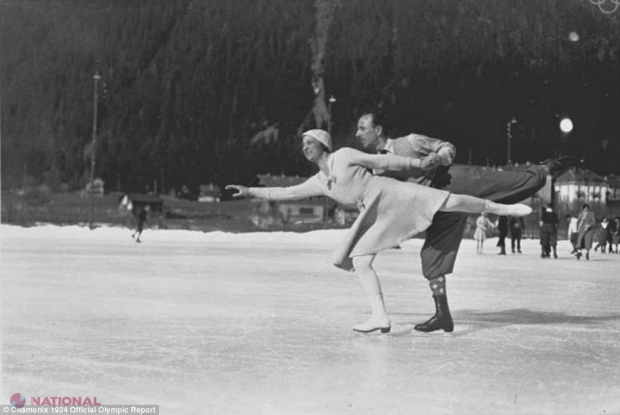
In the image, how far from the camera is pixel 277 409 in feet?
8.83

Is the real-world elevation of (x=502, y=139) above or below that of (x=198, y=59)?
below

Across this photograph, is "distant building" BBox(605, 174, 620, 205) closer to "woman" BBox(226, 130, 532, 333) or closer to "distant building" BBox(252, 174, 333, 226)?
"distant building" BBox(252, 174, 333, 226)

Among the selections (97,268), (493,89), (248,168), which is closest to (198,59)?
(248,168)

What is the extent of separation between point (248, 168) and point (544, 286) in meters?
33.8

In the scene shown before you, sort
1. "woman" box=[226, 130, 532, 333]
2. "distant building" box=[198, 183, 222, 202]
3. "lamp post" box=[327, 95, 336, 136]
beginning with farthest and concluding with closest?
"lamp post" box=[327, 95, 336, 136] → "distant building" box=[198, 183, 222, 202] → "woman" box=[226, 130, 532, 333]

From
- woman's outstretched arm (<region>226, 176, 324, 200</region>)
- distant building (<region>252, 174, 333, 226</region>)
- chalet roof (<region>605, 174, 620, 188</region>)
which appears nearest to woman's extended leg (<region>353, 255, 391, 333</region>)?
woman's outstretched arm (<region>226, 176, 324, 200</region>)

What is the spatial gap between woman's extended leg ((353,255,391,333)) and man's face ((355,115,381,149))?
0.68 m

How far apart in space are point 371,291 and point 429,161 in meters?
0.85

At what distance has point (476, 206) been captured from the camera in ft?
14.5

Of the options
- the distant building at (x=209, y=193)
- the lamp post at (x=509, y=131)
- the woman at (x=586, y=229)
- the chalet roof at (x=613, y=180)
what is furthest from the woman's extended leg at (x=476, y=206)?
the lamp post at (x=509, y=131)

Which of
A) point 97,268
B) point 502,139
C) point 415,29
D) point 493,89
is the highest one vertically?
point 415,29

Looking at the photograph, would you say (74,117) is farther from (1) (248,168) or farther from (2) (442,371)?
(2) (442,371)

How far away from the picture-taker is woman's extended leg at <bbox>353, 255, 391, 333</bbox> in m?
4.45

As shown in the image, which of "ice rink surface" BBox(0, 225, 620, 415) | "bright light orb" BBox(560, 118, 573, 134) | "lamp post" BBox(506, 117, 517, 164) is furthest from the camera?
"lamp post" BBox(506, 117, 517, 164)
